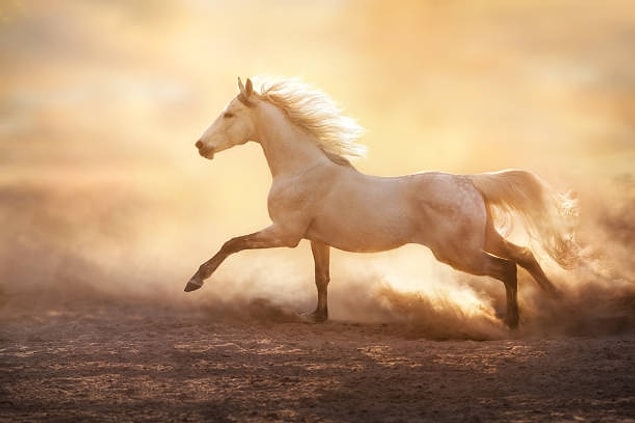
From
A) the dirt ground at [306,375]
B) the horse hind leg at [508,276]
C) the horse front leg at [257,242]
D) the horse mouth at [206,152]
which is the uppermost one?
the horse mouth at [206,152]

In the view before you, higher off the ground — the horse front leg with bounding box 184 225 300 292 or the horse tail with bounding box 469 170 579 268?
the horse tail with bounding box 469 170 579 268

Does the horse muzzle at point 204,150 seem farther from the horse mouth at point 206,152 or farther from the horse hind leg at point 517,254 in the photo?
the horse hind leg at point 517,254

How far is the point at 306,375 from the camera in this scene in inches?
238

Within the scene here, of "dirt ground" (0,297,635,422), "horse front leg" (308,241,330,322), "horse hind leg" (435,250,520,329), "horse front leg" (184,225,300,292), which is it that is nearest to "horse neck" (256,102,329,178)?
"horse front leg" (184,225,300,292)

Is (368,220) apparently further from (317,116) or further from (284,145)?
(317,116)

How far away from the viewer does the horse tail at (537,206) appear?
26.5 ft

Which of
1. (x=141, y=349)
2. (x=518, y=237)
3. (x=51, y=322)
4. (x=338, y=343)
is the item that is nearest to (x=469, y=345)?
(x=338, y=343)

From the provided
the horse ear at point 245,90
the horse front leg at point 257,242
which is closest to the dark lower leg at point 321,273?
the horse front leg at point 257,242

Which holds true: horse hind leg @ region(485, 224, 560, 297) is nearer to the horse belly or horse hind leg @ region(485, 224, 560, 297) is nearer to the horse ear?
the horse belly

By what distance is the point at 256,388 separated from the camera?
5688mm

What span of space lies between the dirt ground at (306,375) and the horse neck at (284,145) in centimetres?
165

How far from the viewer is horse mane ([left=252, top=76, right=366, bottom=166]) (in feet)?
28.3

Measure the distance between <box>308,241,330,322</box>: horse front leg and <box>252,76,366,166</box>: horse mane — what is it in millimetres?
982

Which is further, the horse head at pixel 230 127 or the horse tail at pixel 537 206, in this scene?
the horse head at pixel 230 127
